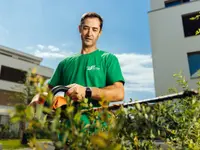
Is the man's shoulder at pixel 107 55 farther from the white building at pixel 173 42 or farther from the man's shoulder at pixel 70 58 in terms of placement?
the white building at pixel 173 42

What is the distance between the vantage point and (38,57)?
119 feet

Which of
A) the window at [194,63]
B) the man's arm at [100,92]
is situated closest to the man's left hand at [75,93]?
the man's arm at [100,92]

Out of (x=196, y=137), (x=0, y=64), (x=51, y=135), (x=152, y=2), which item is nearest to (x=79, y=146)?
(x=51, y=135)

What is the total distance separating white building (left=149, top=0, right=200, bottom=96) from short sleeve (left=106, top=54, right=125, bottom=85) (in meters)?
13.8

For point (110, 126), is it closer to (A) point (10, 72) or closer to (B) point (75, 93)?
(B) point (75, 93)

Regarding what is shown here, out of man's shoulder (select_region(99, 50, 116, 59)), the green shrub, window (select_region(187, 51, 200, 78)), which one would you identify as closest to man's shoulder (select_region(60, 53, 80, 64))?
man's shoulder (select_region(99, 50, 116, 59))

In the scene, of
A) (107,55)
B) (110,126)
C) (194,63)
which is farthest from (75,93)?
(194,63)

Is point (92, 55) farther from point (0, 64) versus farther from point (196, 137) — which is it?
point (0, 64)

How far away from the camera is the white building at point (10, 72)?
1161 inches

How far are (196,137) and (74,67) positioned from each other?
1211 mm

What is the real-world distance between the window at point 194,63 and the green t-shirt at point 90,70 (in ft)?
46.8

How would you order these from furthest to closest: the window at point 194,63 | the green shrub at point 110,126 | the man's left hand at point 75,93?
the window at point 194,63 → the man's left hand at point 75,93 → the green shrub at point 110,126

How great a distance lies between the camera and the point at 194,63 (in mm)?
15398

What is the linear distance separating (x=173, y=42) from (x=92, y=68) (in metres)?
15.7
